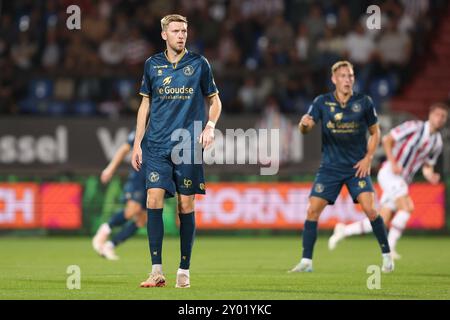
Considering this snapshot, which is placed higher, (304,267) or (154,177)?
(154,177)

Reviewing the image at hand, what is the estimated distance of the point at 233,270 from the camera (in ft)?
39.1

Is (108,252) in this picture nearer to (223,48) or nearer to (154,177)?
(154,177)

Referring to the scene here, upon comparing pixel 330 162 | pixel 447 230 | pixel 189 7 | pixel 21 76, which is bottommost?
pixel 447 230

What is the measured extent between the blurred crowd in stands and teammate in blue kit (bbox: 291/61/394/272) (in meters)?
8.41

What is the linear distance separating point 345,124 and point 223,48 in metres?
10.3

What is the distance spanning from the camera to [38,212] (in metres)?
19.0

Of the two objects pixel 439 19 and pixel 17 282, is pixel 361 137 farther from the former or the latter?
pixel 439 19

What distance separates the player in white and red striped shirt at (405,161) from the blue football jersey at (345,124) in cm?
224

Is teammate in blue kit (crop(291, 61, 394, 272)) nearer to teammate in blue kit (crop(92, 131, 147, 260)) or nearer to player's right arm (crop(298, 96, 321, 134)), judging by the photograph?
player's right arm (crop(298, 96, 321, 134))

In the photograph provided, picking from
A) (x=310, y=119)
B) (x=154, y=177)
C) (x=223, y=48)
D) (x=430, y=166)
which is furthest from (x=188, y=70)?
(x=223, y=48)

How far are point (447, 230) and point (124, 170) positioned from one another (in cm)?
604

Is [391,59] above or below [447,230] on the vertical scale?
above

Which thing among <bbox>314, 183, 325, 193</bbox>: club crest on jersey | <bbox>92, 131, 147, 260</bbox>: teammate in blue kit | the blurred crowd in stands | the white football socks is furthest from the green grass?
the blurred crowd in stands
